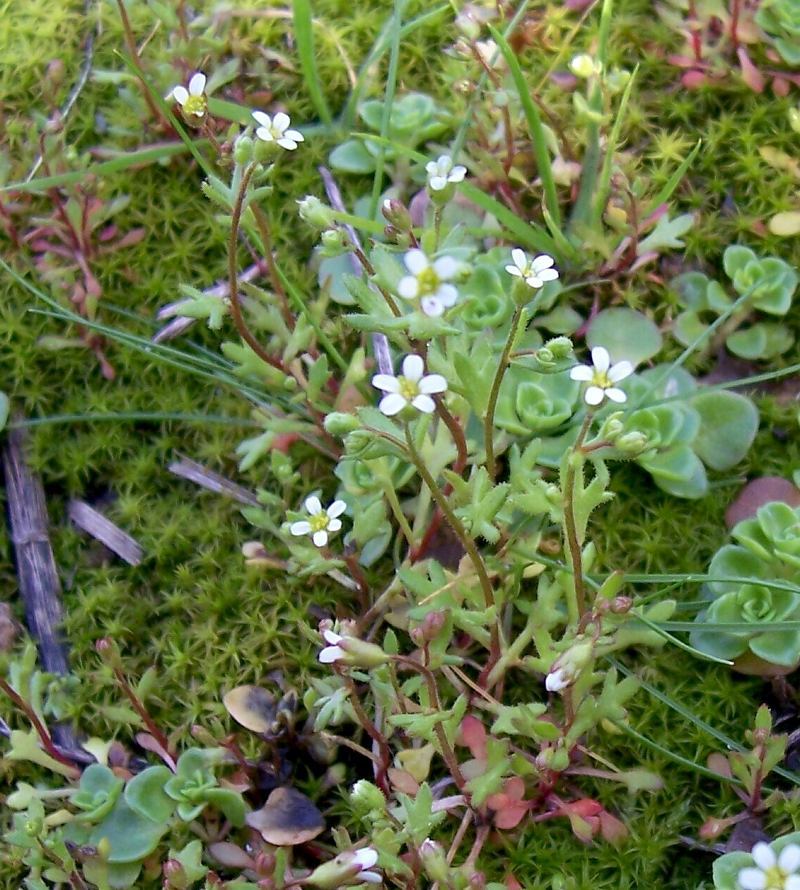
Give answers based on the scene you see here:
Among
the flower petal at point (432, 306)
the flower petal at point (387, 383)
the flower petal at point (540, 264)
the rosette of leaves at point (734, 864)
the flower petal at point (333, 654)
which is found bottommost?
the rosette of leaves at point (734, 864)

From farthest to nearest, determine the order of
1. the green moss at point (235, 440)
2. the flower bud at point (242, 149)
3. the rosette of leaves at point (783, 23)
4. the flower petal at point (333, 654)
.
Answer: the rosette of leaves at point (783, 23), the green moss at point (235, 440), the flower bud at point (242, 149), the flower petal at point (333, 654)

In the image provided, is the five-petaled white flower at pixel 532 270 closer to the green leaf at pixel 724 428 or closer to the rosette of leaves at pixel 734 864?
the green leaf at pixel 724 428

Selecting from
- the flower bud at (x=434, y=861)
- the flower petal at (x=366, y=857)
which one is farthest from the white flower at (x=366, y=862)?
the flower bud at (x=434, y=861)

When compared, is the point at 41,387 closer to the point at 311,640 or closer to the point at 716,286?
the point at 311,640

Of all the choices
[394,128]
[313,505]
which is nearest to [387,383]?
[313,505]

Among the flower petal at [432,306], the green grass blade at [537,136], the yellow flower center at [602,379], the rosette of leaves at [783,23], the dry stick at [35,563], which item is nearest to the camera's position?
the flower petal at [432,306]

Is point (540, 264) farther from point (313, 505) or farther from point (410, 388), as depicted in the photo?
point (313, 505)

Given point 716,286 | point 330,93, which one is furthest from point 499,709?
point 330,93

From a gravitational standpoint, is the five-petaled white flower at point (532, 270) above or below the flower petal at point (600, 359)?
above
